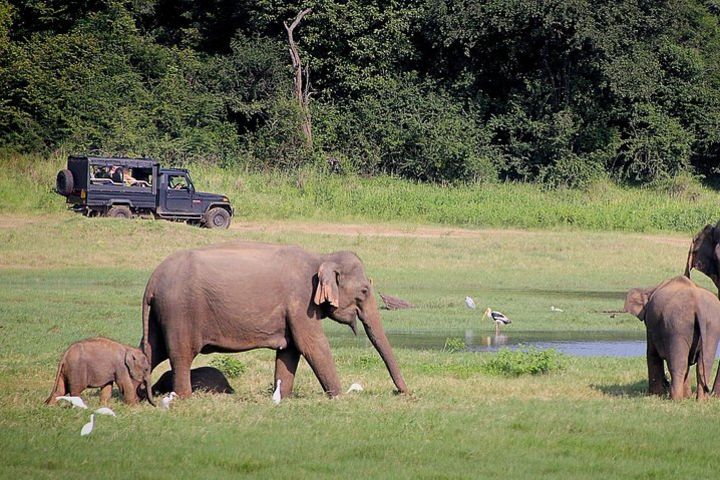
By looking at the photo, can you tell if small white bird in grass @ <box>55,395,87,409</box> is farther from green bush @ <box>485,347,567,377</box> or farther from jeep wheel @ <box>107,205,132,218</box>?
jeep wheel @ <box>107,205,132,218</box>

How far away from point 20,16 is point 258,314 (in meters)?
43.1

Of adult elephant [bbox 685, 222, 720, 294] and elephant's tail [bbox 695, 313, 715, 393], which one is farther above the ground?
adult elephant [bbox 685, 222, 720, 294]

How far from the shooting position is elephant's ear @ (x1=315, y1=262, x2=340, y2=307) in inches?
553

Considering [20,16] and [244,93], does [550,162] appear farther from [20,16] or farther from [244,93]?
[20,16]

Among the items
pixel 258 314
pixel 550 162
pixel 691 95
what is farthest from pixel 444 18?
pixel 258 314

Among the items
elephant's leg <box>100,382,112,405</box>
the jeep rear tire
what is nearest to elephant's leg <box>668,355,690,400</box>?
elephant's leg <box>100,382,112,405</box>

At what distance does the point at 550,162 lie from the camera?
50594 mm

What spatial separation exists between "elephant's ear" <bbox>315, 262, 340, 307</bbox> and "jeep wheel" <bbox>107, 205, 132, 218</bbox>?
81.5 ft

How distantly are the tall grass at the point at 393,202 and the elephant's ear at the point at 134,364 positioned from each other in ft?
83.7

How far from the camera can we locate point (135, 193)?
126 feet

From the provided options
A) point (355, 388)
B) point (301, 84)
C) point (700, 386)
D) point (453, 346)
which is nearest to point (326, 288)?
point (355, 388)

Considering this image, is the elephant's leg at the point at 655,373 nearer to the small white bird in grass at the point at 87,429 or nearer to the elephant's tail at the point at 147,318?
the elephant's tail at the point at 147,318

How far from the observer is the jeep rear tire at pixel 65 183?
3809cm

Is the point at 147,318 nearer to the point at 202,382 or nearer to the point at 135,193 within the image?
the point at 202,382
